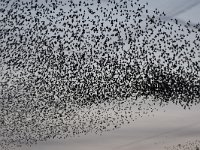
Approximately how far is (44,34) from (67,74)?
4589 mm

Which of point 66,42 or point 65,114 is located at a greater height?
point 66,42

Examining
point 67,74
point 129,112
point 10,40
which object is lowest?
point 129,112

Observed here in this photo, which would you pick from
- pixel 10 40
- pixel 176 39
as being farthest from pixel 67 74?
pixel 176 39

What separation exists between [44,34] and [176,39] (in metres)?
7.55

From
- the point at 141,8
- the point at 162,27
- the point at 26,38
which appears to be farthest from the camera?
the point at 26,38

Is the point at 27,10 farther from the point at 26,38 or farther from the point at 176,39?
the point at 176,39

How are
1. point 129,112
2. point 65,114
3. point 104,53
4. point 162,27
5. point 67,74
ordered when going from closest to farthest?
point 162,27 < point 104,53 < point 67,74 < point 129,112 < point 65,114

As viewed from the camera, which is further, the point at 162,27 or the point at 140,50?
the point at 140,50

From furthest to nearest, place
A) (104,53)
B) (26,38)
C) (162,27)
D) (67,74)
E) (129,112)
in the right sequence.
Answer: (129,112)
(67,74)
(104,53)
(26,38)
(162,27)

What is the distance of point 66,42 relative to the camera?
59.4ft

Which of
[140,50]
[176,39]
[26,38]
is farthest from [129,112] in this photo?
[26,38]

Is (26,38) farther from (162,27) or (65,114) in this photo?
(65,114)

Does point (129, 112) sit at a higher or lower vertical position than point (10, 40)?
lower

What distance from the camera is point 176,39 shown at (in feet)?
57.7
